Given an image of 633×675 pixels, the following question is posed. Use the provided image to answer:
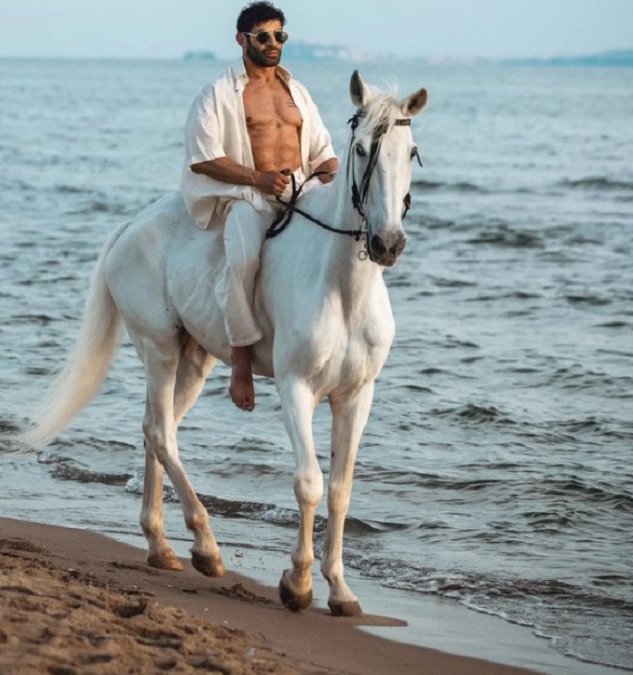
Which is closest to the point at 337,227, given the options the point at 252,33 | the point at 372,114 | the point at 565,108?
the point at 372,114

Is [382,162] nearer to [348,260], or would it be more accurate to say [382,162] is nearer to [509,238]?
[348,260]

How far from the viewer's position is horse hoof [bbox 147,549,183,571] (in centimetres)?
729

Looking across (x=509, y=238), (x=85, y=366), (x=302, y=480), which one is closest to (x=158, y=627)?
(x=302, y=480)

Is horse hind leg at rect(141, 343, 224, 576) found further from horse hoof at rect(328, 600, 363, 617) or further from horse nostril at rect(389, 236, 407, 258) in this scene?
horse nostril at rect(389, 236, 407, 258)

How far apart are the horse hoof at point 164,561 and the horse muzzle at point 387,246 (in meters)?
2.26

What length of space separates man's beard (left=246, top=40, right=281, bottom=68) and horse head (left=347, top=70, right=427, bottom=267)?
1.02 metres

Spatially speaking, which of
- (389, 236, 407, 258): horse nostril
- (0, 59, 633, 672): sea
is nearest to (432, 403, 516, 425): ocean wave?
(0, 59, 633, 672): sea

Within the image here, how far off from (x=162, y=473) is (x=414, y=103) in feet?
8.46

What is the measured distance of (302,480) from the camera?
634 cm

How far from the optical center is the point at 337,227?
20.7 feet

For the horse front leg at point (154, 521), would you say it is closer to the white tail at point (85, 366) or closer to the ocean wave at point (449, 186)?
the white tail at point (85, 366)

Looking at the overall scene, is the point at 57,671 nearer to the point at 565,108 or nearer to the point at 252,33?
the point at 252,33

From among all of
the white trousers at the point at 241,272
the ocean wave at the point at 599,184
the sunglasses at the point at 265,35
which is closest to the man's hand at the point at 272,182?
the white trousers at the point at 241,272

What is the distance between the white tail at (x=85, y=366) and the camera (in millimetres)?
8094
